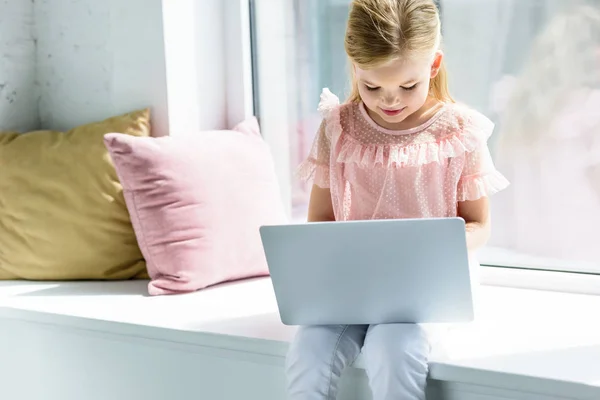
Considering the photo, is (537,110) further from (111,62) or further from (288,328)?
(111,62)

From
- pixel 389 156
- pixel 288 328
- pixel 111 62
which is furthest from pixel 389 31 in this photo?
pixel 111 62

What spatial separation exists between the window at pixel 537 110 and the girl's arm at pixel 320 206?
416 millimetres

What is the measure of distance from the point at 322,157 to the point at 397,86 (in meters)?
0.25

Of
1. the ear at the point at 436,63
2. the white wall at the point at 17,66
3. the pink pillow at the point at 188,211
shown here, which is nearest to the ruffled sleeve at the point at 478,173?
the ear at the point at 436,63

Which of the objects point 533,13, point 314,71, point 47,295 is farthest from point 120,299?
point 533,13

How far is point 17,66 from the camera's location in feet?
7.66

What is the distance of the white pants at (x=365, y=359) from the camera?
56.2 inches

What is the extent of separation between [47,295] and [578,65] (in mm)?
1269

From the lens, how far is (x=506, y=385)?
54.5 inches

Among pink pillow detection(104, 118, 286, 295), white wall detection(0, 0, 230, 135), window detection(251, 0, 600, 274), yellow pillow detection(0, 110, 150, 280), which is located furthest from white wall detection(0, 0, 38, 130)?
window detection(251, 0, 600, 274)

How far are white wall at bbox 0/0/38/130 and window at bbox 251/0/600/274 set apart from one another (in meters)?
0.87

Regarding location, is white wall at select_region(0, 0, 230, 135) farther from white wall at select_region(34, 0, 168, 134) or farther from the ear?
the ear

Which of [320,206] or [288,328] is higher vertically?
[320,206]

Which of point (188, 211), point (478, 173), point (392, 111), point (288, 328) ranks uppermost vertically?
point (392, 111)
